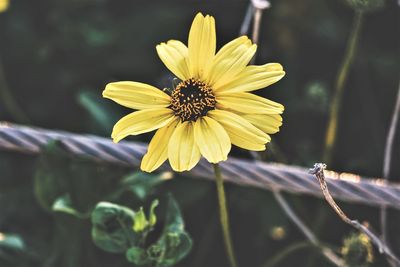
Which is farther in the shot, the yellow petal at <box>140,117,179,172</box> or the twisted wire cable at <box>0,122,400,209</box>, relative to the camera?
the twisted wire cable at <box>0,122,400,209</box>

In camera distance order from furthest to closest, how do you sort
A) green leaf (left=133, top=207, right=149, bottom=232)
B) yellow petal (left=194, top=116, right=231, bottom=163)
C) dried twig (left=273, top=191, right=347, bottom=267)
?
dried twig (left=273, top=191, right=347, bottom=267)
green leaf (left=133, top=207, right=149, bottom=232)
yellow petal (left=194, top=116, right=231, bottom=163)

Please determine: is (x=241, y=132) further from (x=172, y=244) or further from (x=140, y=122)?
(x=172, y=244)

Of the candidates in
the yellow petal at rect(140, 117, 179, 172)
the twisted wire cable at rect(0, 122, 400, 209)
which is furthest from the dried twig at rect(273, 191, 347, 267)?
the yellow petal at rect(140, 117, 179, 172)

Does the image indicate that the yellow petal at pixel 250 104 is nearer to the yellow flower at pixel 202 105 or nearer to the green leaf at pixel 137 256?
the yellow flower at pixel 202 105

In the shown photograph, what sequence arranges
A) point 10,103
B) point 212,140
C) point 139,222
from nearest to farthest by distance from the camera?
point 212,140 < point 139,222 < point 10,103

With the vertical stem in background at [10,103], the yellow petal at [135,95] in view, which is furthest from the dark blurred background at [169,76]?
the yellow petal at [135,95]

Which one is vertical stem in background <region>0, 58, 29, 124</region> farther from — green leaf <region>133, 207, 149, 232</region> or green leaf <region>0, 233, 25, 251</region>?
green leaf <region>133, 207, 149, 232</region>

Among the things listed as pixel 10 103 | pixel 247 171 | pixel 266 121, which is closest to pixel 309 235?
pixel 247 171
